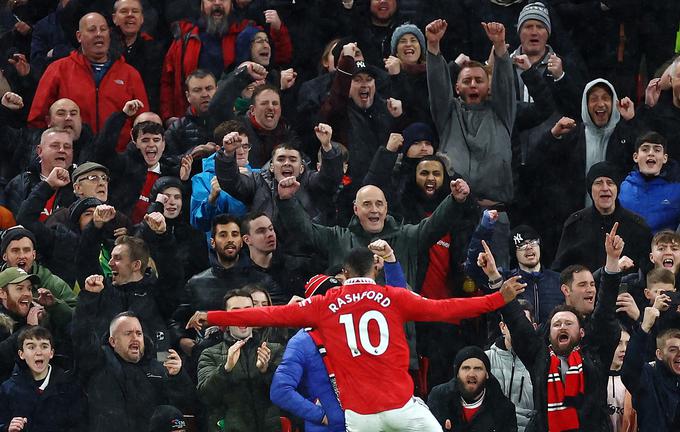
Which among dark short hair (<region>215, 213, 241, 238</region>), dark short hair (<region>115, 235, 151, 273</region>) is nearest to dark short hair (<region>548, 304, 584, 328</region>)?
dark short hair (<region>215, 213, 241, 238</region>)

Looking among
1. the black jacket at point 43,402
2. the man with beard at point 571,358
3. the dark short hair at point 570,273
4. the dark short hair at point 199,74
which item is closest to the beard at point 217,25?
the dark short hair at point 199,74

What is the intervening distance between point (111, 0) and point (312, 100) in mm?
3001

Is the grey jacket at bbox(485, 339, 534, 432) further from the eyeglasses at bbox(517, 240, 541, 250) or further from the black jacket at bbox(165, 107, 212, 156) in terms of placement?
the black jacket at bbox(165, 107, 212, 156)

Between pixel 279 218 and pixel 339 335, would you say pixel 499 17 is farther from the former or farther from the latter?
pixel 339 335

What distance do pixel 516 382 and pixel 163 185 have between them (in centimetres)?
379

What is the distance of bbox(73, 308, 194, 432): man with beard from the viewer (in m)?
15.7

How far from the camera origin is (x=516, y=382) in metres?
16.2

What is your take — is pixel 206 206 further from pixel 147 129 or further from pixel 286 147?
pixel 147 129

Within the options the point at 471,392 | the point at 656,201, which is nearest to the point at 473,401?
the point at 471,392

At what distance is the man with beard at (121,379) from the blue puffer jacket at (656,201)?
4.88m

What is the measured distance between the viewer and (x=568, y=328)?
1579cm

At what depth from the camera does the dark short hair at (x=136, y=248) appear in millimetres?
16359

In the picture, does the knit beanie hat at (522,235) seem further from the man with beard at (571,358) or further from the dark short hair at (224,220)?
the dark short hair at (224,220)

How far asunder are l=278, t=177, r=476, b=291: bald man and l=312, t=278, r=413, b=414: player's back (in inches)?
84.0
